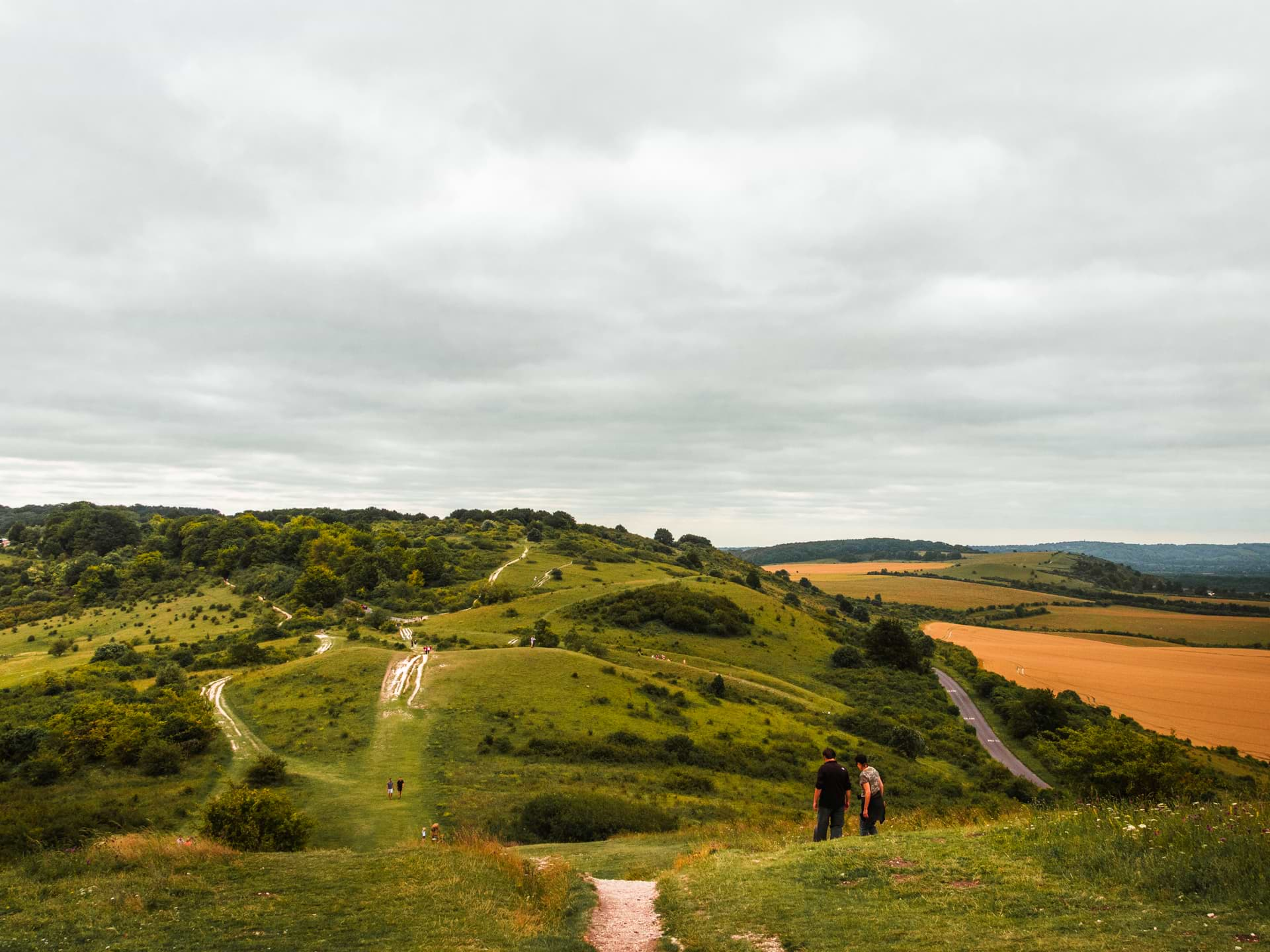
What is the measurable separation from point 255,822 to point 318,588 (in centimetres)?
8129

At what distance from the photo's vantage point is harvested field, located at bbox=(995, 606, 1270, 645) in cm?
11369

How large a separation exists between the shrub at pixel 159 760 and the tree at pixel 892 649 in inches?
3120

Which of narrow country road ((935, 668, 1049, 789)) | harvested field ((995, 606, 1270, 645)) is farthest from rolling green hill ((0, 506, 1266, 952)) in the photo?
harvested field ((995, 606, 1270, 645))

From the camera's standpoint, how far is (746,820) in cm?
2956

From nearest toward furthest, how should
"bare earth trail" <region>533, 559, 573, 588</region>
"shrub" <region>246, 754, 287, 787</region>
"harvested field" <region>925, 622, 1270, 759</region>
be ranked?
"shrub" <region>246, 754, 287, 787</region> → "harvested field" <region>925, 622, 1270, 759</region> → "bare earth trail" <region>533, 559, 573, 588</region>

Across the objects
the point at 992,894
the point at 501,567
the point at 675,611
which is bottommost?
the point at 675,611

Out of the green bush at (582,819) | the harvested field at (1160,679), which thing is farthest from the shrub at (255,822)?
the harvested field at (1160,679)

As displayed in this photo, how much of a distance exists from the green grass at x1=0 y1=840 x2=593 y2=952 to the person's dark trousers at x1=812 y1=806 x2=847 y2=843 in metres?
6.05

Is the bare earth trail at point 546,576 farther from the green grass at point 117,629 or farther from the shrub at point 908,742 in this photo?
the shrub at point 908,742

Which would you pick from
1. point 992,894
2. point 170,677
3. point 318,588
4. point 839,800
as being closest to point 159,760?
point 170,677

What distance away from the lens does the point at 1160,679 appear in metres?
89.2

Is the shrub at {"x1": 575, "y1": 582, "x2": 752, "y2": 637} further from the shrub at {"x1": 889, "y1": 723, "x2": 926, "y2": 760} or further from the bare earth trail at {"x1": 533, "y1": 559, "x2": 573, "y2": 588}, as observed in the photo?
the shrub at {"x1": 889, "y1": 723, "x2": 926, "y2": 760}

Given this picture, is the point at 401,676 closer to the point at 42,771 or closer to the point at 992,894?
the point at 42,771

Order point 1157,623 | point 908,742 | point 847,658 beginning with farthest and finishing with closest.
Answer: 1. point 1157,623
2. point 847,658
3. point 908,742
